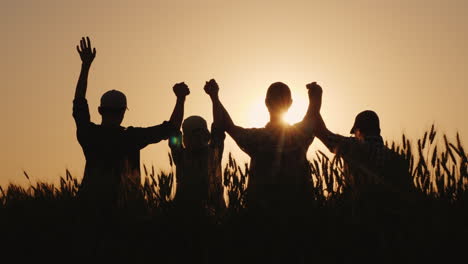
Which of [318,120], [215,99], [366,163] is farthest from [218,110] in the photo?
[366,163]

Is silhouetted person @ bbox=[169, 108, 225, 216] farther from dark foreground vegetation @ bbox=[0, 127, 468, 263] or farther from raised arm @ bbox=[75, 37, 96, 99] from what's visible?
raised arm @ bbox=[75, 37, 96, 99]

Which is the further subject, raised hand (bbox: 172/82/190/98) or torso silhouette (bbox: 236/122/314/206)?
raised hand (bbox: 172/82/190/98)

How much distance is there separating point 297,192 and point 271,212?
0.41 m

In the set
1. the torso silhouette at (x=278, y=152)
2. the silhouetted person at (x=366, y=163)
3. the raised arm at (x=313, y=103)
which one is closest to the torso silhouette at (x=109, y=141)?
the torso silhouette at (x=278, y=152)

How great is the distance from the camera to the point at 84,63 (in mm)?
4023

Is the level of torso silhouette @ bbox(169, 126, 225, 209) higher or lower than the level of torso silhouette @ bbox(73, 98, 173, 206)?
lower

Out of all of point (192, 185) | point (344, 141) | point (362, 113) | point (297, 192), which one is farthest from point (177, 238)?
point (362, 113)

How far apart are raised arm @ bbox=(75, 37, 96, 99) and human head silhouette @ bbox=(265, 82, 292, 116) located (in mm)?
1427

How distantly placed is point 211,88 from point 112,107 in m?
0.91

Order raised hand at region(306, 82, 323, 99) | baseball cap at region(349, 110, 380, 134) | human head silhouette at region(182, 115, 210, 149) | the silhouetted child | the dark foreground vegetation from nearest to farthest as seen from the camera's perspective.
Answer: the dark foreground vegetation
the silhouetted child
raised hand at region(306, 82, 323, 99)
baseball cap at region(349, 110, 380, 134)
human head silhouette at region(182, 115, 210, 149)

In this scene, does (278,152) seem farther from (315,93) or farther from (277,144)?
(315,93)

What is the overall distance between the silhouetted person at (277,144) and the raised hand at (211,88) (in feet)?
0.58

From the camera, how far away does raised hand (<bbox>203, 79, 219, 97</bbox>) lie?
3420 millimetres

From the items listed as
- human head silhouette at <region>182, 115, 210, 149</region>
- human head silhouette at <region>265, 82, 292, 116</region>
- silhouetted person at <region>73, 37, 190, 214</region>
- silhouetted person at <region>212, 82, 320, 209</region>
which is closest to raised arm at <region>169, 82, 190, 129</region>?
silhouetted person at <region>73, 37, 190, 214</region>
